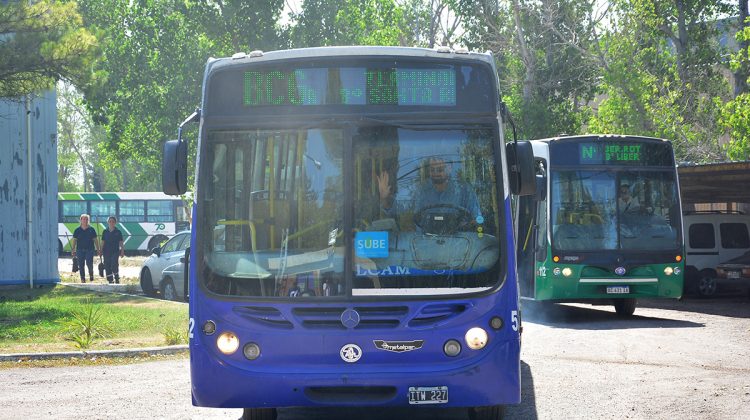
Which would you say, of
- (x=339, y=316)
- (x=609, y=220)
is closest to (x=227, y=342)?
(x=339, y=316)

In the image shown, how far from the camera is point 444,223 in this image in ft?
26.9

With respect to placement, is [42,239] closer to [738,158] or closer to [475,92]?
[738,158]

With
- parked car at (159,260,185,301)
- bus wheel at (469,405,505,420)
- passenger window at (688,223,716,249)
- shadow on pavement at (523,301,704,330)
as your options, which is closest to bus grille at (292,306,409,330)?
bus wheel at (469,405,505,420)

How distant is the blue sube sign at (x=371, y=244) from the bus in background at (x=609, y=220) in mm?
11205

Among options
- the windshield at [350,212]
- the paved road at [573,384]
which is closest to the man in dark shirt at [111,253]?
the paved road at [573,384]

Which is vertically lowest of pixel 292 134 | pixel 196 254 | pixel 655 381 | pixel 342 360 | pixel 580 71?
pixel 655 381

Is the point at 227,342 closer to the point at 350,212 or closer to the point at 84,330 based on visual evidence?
the point at 350,212

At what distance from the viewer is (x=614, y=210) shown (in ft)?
62.9

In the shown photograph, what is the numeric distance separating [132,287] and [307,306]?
20.3 metres

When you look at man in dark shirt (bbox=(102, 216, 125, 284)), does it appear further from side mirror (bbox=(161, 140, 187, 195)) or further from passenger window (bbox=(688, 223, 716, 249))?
side mirror (bbox=(161, 140, 187, 195))

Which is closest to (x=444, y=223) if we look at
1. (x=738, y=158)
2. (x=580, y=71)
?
(x=738, y=158)

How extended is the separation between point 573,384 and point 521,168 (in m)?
3.43

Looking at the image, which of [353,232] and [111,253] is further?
[111,253]

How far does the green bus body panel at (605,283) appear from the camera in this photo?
18953 mm
